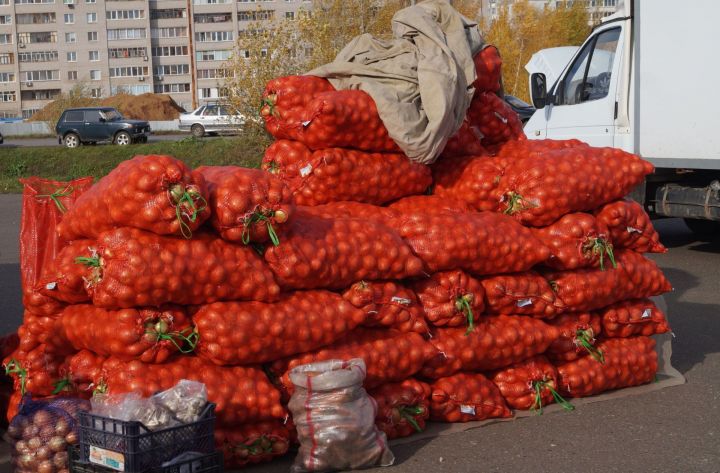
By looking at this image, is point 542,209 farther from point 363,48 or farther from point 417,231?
point 363,48

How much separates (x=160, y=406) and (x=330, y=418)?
2.94 feet

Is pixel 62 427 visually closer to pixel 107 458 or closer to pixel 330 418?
pixel 107 458

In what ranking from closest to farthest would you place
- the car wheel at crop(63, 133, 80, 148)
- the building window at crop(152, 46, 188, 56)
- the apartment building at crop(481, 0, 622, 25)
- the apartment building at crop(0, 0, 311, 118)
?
the car wheel at crop(63, 133, 80, 148) < the apartment building at crop(481, 0, 622, 25) < the apartment building at crop(0, 0, 311, 118) < the building window at crop(152, 46, 188, 56)

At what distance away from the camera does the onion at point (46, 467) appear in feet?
14.6

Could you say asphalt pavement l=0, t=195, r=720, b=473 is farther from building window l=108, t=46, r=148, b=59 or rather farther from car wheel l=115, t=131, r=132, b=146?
building window l=108, t=46, r=148, b=59

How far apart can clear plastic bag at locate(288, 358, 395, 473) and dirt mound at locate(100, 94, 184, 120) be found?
65.4 m

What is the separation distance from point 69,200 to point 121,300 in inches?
52.4

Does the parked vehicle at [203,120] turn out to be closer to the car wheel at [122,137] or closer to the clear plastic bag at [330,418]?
the car wheel at [122,137]

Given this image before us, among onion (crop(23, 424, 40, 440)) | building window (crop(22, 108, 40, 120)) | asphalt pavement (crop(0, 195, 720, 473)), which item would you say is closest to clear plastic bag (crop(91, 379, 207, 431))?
onion (crop(23, 424, 40, 440))

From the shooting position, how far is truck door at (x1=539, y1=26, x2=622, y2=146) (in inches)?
470

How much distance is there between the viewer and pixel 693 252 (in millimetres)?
12805

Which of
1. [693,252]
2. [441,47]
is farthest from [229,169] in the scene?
[693,252]

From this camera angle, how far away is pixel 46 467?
4.45m

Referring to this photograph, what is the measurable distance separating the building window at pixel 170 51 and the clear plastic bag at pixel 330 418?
101 m
